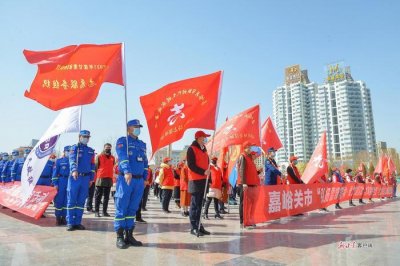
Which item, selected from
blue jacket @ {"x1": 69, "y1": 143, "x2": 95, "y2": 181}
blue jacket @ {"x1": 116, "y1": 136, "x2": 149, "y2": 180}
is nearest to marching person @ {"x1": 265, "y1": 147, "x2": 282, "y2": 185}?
blue jacket @ {"x1": 116, "y1": 136, "x2": 149, "y2": 180}

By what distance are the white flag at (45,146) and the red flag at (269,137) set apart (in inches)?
252

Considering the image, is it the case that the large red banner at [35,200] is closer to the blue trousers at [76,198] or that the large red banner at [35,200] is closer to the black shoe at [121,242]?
the blue trousers at [76,198]

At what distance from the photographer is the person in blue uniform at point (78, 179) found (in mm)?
6516

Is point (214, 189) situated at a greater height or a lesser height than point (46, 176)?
lesser

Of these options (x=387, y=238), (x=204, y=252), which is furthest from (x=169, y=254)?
(x=387, y=238)

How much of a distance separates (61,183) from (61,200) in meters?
0.42

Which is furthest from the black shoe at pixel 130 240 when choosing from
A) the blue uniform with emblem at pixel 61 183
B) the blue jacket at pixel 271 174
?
the blue jacket at pixel 271 174

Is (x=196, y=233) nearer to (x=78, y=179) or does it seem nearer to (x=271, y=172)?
(x=78, y=179)

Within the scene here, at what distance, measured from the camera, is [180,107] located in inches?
249

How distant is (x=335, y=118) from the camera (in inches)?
5231

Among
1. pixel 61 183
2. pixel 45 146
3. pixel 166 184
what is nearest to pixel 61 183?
pixel 61 183

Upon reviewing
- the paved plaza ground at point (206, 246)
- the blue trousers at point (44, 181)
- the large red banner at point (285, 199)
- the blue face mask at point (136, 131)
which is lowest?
the paved plaza ground at point (206, 246)

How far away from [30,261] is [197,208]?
2928 mm

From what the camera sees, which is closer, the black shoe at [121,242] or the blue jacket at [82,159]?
the black shoe at [121,242]
